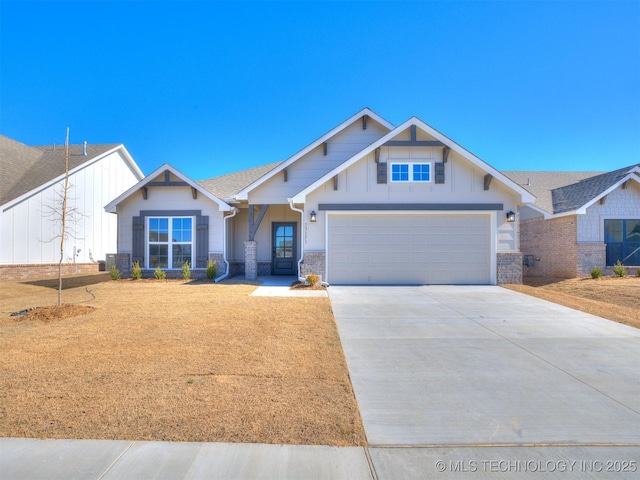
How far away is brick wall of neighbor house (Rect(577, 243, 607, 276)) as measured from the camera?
13695 mm

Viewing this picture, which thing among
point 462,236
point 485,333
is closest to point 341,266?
point 462,236

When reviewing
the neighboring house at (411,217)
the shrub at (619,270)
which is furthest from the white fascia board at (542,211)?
the neighboring house at (411,217)

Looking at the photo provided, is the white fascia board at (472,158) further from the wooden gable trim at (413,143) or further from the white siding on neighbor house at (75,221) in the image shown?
the white siding on neighbor house at (75,221)

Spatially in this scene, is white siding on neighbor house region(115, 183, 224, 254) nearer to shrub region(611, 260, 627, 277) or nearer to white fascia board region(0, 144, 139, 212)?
white fascia board region(0, 144, 139, 212)

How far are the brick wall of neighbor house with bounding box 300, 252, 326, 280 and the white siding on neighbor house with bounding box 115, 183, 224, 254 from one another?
161 inches

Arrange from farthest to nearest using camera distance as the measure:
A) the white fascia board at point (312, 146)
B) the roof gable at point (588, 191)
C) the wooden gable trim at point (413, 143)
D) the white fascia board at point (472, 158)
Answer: the roof gable at point (588, 191), the white fascia board at point (312, 146), the wooden gable trim at point (413, 143), the white fascia board at point (472, 158)

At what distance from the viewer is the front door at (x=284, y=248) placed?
15.2m

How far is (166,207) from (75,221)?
11.4 ft

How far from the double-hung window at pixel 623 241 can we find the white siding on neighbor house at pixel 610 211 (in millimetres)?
→ 249

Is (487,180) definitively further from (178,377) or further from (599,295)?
(178,377)

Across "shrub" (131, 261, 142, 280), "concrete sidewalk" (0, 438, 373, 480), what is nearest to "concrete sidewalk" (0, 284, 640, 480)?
"concrete sidewalk" (0, 438, 373, 480)

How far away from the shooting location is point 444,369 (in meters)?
4.33

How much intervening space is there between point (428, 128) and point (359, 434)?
10579 millimetres

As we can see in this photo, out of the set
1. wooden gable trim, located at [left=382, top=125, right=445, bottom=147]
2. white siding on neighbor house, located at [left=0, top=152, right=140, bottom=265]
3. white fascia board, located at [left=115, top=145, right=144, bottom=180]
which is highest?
white fascia board, located at [left=115, top=145, right=144, bottom=180]
